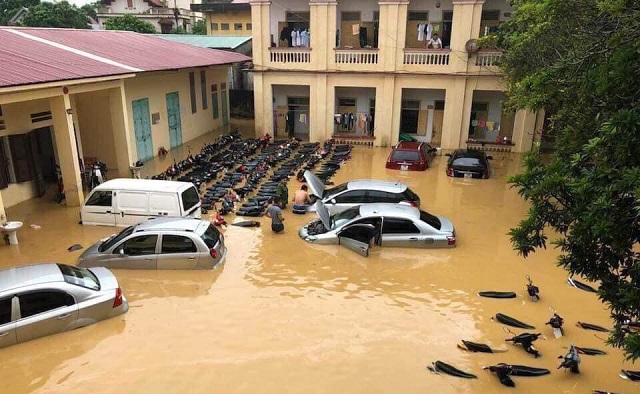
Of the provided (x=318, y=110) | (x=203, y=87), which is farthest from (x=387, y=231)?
(x=203, y=87)

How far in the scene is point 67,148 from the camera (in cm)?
1454

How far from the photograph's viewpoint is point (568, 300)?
386 inches

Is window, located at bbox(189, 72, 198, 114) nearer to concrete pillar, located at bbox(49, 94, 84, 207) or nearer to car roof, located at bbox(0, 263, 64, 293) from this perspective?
concrete pillar, located at bbox(49, 94, 84, 207)

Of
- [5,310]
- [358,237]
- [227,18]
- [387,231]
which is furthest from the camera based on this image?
[227,18]

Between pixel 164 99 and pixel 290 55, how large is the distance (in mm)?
6702

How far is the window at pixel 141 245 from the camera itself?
34.7 ft

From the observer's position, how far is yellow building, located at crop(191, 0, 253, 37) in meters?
42.5

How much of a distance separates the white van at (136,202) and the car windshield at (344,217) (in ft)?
12.7

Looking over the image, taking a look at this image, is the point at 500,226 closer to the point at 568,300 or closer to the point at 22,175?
the point at 568,300

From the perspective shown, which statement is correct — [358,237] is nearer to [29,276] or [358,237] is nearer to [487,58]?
[29,276]

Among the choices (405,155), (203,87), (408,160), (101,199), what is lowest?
(101,199)

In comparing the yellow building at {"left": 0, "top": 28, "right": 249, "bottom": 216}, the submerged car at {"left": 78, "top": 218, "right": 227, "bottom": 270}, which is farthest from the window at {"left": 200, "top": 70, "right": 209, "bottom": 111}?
the submerged car at {"left": 78, "top": 218, "right": 227, "bottom": 270}

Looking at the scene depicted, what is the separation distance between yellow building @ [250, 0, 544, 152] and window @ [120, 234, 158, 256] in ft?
51.8

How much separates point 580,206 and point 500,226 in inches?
367
